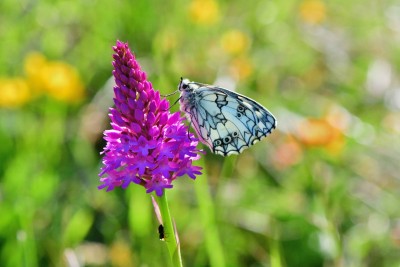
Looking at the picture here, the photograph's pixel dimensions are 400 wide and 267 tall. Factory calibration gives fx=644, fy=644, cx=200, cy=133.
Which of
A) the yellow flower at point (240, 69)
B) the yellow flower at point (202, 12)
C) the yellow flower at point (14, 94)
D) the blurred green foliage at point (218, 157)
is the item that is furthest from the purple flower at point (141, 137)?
the yellow flower at point (202, 12)

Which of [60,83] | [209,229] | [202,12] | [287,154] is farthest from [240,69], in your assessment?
[209,229]

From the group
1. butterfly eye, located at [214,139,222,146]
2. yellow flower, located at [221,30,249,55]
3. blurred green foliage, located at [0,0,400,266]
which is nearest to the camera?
butterfly eye, located at [214,139,222,146]

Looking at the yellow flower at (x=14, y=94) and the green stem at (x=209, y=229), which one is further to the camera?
the yellow flower at (x=14, y=94)

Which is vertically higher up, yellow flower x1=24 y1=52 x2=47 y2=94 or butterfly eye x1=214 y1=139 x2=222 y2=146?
yellow flower x1=24 y1=52 x2=47 y2=94

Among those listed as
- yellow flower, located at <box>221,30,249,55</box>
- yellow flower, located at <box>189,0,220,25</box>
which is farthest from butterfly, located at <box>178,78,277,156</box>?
yellow flower, located at <box>189,0,220,25</box>

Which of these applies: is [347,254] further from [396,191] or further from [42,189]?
[42,189]

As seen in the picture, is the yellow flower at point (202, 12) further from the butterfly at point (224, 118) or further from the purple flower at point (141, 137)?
the purple flower at point (141, 137)

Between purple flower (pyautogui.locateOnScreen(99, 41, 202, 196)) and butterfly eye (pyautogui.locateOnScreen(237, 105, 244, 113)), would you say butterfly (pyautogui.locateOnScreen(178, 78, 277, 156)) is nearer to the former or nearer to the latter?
butterfly eye (pyautogui.locateOnScreen(237, 105, 244, 113))

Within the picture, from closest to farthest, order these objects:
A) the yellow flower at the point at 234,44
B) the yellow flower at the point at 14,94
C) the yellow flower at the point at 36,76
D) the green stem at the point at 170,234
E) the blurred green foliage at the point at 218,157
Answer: the green stem at the point at 170,234 < the blurred green foliage at the point at 218,157 < the yellow flower at the point at 14,94 < the yellow flower at the point at 36,76 < the yellow flower at the point at 234,44
